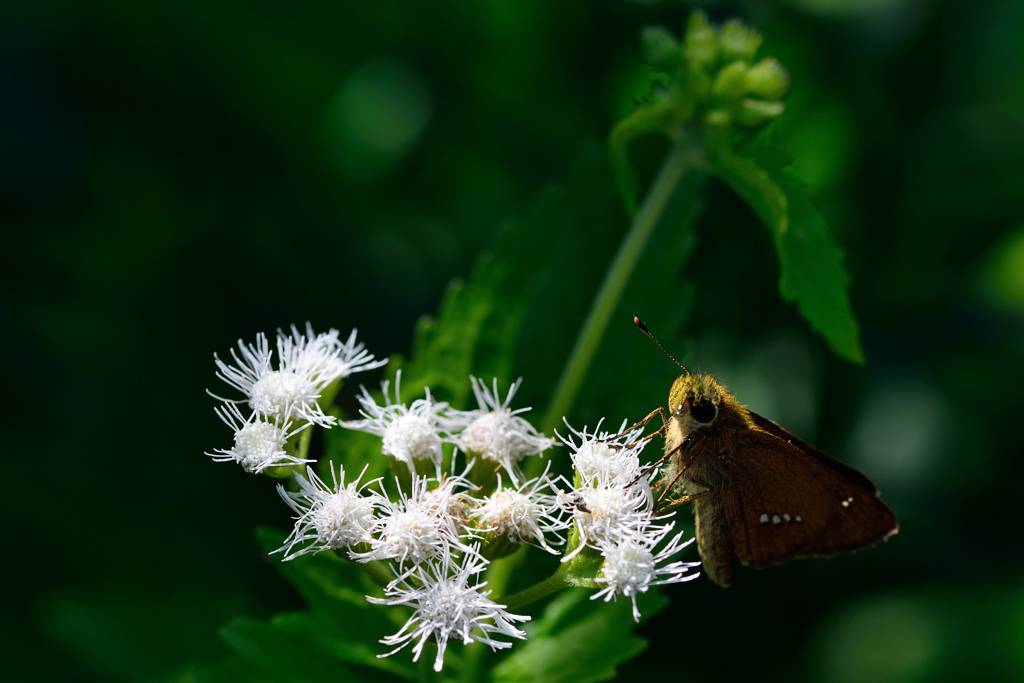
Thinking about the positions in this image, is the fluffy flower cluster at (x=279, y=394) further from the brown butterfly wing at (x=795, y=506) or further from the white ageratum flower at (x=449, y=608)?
the brown butterfly wing at (x=795, y=506)

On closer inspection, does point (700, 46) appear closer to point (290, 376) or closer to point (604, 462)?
point (604, 462)

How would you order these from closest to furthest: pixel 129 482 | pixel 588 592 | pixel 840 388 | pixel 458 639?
pixel 458 639 < pixel 588 592 < pixel 129 482 < pixel 840 388

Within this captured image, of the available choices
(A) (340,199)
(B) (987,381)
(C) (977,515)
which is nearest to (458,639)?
(A) (340,199)

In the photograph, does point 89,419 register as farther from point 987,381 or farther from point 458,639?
point 987,381

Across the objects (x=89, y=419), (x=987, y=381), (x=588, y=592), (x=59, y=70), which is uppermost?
(x=59, y=70)

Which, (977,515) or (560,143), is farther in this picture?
(560,143)

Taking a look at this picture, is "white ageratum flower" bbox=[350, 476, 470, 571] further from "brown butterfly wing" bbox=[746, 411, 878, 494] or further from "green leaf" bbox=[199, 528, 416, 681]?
"brown butterfly wing" bbox=[746, 411, 878, 494]

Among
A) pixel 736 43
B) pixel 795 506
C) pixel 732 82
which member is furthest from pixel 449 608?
pixel 736 43
